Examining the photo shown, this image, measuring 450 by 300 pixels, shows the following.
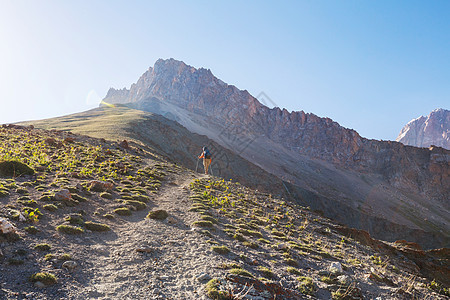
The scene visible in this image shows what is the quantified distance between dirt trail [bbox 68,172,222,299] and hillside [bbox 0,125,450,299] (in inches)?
1.6

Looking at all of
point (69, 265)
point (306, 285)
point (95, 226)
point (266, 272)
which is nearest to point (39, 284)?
point (69, 265)

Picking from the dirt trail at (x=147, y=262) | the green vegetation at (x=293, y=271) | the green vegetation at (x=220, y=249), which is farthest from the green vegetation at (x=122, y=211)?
the green vegetation at (x=293, y=271)

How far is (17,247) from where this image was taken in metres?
8.56

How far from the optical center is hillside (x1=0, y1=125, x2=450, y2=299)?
774cm

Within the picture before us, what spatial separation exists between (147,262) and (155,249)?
118 cm

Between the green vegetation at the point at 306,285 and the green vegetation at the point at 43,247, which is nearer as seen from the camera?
the green vegetation at the point at 43,247

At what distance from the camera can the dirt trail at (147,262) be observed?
755 centimetres

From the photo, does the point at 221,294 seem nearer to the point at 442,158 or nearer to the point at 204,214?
the point at 204,214

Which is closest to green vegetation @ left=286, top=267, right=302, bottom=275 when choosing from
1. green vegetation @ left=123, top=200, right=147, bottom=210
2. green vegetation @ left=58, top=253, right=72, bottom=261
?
green vegetation @ left=58, top=253, right=72, bottom=261

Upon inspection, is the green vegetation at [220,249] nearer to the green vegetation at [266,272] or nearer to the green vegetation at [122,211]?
the green vegetation at [266,272]

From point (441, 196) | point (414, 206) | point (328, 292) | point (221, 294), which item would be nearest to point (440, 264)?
point (328, 292)

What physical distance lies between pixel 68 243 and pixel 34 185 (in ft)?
29.9

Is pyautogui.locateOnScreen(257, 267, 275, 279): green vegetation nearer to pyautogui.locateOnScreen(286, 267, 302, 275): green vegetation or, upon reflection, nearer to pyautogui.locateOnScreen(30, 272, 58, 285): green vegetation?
pyautogui.locateOnScreen(286, 267, 302, 275): green vegetation

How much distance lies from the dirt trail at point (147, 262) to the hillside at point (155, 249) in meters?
0.04
